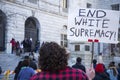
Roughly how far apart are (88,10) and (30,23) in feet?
72.8

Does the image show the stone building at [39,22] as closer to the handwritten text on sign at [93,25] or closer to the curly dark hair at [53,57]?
the handwritten text on sign at [93,25]

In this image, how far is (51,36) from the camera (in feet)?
111

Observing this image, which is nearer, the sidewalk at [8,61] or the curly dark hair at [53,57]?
the curly dark hair at [53,57]

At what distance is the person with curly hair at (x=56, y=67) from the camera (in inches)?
132

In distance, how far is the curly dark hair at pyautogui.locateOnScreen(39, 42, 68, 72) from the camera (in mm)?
3375

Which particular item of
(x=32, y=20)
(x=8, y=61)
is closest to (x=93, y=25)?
(x=8, y=61)

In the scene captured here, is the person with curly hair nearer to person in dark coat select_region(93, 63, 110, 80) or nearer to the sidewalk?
person in dark coat select_region(93, 63, 110, 80)

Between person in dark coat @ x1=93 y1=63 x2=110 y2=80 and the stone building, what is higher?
the stone building

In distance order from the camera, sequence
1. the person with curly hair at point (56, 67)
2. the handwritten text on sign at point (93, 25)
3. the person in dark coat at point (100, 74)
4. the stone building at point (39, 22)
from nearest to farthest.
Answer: the person with curly hair at point (56, 67), the person in dark coat at point (100, 74), the handwritten text on sign at point (93, 25), the stone building at point (39, 22)

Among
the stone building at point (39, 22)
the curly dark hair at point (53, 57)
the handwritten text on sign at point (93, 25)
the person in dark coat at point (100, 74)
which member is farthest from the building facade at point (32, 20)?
the curly dark hair at point (53, 57)

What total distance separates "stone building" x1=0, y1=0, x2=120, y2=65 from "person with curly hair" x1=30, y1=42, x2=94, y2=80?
2093 centimetres

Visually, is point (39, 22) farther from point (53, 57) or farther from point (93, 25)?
point (53, 57)

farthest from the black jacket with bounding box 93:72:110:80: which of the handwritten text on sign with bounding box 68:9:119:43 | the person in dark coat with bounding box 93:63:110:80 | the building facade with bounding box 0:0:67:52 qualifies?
the building facade with bounding box 0:0:67:52

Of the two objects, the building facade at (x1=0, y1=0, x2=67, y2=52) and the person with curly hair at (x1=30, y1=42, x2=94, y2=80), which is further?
the building facade at (x1=0, y1=0, x2=67, y2=52)
